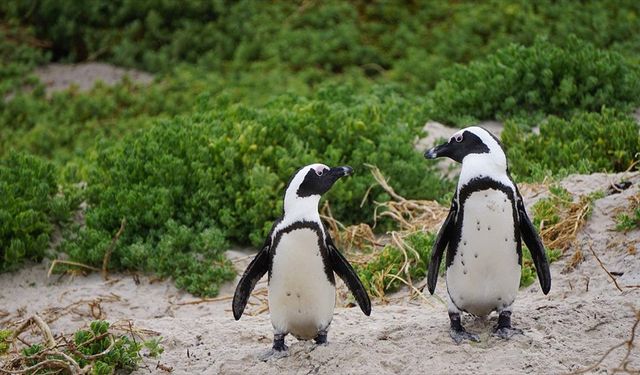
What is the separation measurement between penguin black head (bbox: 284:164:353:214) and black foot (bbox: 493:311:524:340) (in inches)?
38.2

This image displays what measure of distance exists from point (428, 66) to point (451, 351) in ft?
24.0

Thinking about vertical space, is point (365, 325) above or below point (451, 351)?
below

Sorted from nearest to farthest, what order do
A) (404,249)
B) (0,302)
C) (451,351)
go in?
(451,351) → (404,249) → (0,302)

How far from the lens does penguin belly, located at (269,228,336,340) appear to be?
4836mm

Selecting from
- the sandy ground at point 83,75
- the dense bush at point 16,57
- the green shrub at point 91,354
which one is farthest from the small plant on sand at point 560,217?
the dense bush at point 16,57

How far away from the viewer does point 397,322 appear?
571cm

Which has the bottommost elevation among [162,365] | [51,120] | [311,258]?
[51,120]

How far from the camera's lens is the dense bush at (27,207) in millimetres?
7508

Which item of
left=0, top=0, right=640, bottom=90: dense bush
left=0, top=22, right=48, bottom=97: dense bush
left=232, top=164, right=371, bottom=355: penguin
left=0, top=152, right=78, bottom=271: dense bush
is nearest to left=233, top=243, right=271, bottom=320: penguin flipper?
left=232, top=164, right=371, bottom=355: penguin

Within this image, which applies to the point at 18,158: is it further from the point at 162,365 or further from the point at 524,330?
the point at 524,330

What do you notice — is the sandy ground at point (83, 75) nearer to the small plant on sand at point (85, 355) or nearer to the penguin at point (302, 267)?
the small plant on sand at point (85, 355)

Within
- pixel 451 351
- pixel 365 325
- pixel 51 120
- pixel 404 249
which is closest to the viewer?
pixel 451 351

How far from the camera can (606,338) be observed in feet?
16.2

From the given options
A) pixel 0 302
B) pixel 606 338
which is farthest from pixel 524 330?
pixel 0 302
